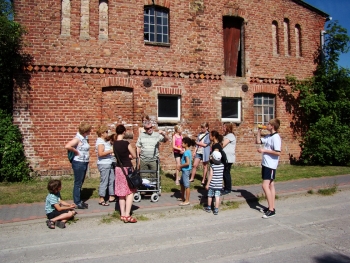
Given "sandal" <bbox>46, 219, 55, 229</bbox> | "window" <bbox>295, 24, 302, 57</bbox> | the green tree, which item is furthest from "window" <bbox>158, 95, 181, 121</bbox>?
"window" <bbox>295, 24, 302, 57</bbox>

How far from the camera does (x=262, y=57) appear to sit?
1308 cm

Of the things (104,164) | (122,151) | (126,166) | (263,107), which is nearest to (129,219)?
(126,166)

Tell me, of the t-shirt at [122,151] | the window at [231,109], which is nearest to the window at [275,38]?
the window at [231,109]

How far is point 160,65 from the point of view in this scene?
11.3m

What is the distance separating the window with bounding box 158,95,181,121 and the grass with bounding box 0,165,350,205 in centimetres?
224

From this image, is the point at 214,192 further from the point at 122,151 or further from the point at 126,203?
the point at 122,151

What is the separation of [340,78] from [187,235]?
38.8 ft

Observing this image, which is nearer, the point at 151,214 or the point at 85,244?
the point at 85,244

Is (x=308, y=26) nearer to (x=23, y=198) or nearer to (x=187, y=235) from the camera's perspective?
(x=187, y=235)

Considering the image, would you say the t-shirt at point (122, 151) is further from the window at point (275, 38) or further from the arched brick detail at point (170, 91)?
the window at point (275, 38)

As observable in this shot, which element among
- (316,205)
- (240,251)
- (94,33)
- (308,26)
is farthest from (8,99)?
(308,26)

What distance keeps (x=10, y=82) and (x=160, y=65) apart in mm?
5208

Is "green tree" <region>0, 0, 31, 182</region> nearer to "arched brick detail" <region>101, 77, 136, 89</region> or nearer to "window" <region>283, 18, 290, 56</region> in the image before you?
"arched brick detail" <region>101, 77, 136, 89</region>

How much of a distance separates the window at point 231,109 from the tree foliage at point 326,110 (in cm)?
240
